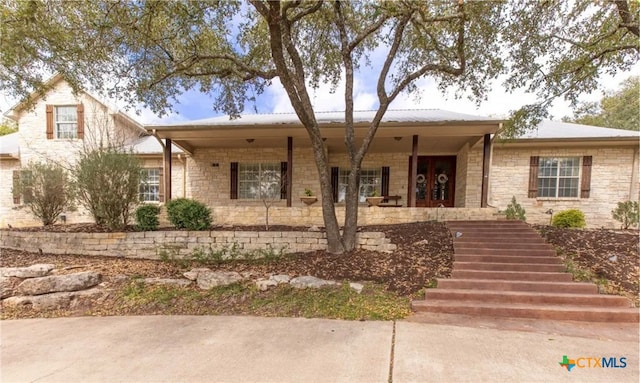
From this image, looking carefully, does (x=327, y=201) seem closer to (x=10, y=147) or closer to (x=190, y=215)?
(x=190, y=215)

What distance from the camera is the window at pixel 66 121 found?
36.4 ft

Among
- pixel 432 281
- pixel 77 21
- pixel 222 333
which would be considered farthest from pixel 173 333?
pixel 77 21

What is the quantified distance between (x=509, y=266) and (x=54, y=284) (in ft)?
25.4

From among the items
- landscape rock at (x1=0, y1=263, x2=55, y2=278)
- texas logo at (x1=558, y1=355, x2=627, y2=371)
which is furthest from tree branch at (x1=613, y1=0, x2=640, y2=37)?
landscape rock at (x1=0, y1=263, x2=55, y2=278)

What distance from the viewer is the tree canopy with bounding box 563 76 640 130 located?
15.7m

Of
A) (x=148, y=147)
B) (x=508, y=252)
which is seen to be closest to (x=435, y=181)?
(x=508, y=252)

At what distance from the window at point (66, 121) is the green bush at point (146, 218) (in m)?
7.82

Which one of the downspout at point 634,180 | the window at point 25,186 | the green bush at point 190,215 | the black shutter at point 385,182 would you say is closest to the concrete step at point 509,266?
the black shutter at point 385,182

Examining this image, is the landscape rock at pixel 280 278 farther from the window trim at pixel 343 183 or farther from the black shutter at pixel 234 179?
the black shutter at pixel 234 179

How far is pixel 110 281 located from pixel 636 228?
42.6 ft

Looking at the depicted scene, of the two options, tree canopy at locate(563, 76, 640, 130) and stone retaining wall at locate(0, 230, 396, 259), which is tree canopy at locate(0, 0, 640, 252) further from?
tree canopy at locate(563, 76, 640, 130)

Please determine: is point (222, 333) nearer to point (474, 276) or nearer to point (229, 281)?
point (229, 281)

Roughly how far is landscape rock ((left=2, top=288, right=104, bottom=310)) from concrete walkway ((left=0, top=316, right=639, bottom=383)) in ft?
1.59

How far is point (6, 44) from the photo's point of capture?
15.7ft
